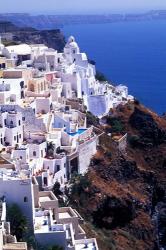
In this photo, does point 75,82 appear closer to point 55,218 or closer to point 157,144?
point 157,144

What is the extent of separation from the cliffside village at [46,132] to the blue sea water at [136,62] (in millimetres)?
26864

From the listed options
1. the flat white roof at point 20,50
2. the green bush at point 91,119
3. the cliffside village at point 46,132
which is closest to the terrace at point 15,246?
the cliffside village at point 46,132

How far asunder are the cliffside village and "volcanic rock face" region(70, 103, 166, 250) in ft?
3.04

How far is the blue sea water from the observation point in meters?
75.8

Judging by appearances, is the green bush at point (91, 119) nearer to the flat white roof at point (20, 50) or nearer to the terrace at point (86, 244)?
the flat white roof at point (20, 50)

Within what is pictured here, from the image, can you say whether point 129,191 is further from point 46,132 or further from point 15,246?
point 15,246

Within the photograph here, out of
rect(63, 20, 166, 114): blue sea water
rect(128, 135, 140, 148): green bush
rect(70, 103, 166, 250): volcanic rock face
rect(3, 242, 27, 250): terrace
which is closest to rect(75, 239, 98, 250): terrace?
rect(70, 103, 166, 250): volcanic rock face

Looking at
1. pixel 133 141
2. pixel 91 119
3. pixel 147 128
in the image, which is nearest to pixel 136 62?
pixel 147 128

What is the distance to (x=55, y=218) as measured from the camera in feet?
78.7

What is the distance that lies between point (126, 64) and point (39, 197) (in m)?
75.0

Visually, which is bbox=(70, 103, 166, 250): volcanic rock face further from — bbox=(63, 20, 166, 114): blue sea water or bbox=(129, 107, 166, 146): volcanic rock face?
bbox=(63, 20, 166, 114): blue sea water

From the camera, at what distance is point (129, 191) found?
3194cm

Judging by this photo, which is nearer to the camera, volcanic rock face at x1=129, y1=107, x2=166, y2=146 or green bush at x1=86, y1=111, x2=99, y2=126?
green bush at x1=86, y1=111, x2=99, y2=126

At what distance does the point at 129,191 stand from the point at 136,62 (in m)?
71.9
